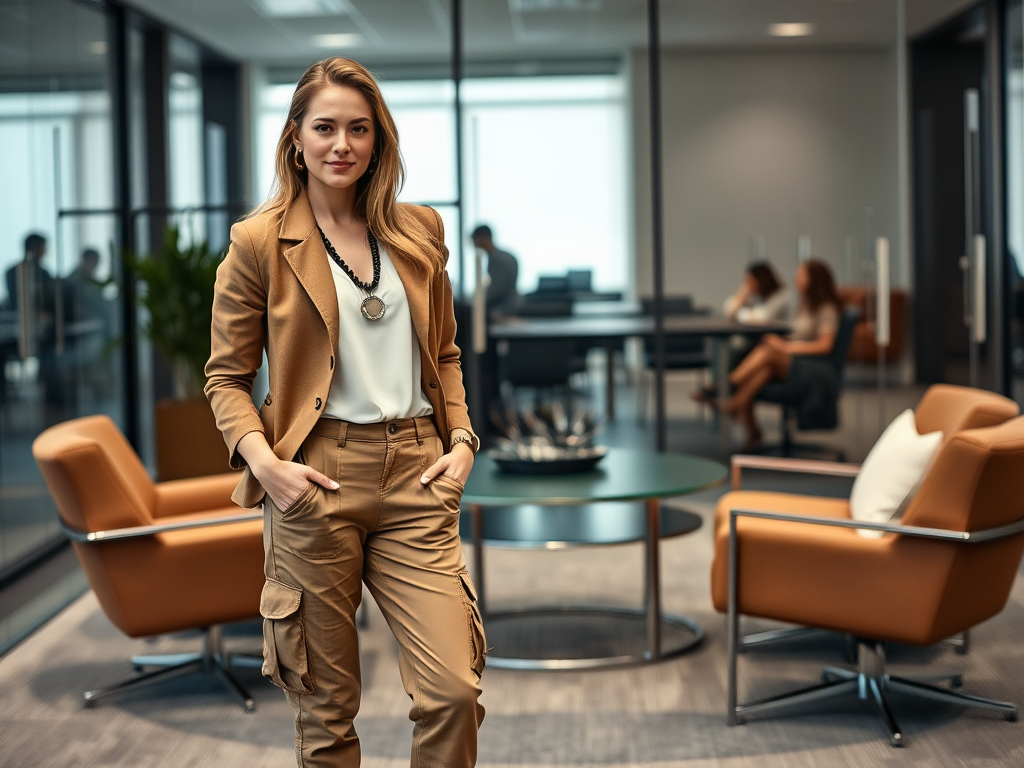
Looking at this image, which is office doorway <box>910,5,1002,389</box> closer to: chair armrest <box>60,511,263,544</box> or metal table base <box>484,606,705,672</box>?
metal table base <box>484,606,705,672</box>

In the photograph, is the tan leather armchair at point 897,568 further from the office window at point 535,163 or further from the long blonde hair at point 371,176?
the office window at point 535,163

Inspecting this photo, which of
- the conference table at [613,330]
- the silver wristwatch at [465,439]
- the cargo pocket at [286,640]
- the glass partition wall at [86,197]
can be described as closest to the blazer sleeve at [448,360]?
the silver wristwatch at [465,439]

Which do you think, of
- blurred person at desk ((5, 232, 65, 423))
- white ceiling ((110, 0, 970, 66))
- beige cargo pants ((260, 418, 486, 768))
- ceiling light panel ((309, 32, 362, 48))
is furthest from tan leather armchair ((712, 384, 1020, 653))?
ceiling light panel ((309, 32, 362, 48))

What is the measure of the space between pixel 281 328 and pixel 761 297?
180 inches

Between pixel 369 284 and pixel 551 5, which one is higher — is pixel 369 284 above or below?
below

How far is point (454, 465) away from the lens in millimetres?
2029

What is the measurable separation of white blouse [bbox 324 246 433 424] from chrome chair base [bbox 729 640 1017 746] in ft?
5.33

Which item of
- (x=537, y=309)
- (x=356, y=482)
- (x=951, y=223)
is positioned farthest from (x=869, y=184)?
(x=356, y=482)

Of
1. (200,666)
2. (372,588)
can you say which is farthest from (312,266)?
(200,666)

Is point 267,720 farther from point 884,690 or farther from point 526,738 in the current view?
point 884,690

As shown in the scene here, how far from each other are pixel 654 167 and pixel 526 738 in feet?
12.8

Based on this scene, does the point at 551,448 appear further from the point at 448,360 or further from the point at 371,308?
the point at 371,308

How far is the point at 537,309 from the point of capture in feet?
20.7

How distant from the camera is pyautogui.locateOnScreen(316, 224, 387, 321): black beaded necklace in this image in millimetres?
Answer: 1994
